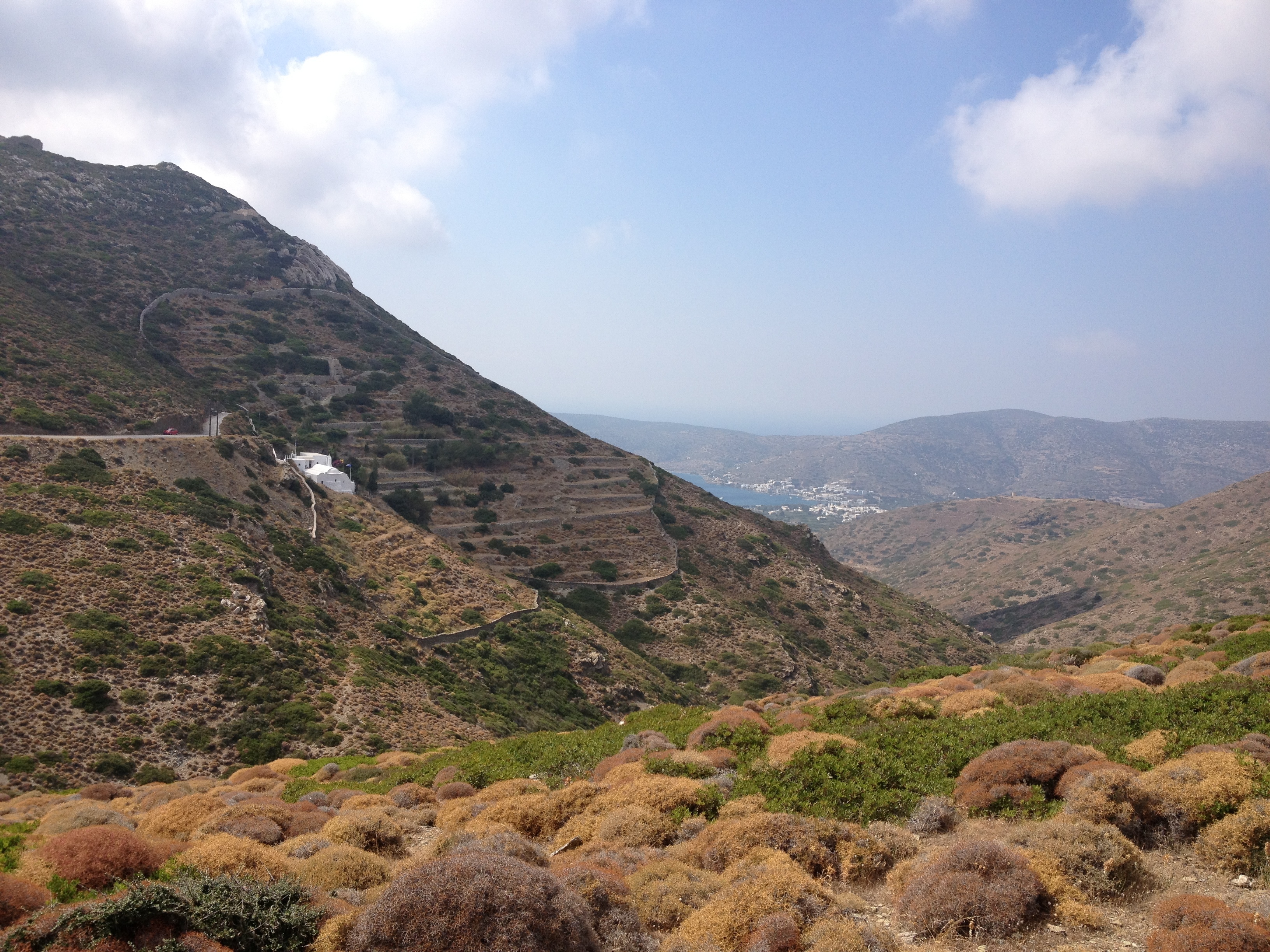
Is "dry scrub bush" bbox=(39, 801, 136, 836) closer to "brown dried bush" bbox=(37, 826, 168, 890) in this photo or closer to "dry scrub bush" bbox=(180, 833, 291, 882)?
"brown dried bush" bbox=(37, 826, 168, 890)

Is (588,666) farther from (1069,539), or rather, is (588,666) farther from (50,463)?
(1069,539)

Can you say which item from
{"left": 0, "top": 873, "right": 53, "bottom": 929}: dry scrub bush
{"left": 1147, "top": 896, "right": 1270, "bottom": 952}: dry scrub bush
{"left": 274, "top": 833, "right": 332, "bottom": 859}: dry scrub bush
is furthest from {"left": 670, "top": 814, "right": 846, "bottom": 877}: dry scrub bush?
{"left": 0, "top": 873, "right": 53, "bottom": 929}: dry scrub bush

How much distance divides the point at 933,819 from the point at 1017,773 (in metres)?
1.45

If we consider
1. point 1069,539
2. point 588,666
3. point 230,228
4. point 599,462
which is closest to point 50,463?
point 588,666

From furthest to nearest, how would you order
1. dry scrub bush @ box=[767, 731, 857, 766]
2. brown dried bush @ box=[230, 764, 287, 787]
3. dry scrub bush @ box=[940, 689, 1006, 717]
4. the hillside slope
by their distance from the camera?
the hillside slope → brown dried bush @ box=[230, 764, 287, 787] → dry scrub bush @ box=[940, 689, 1006, 717] → dry scrub bush @ box=[767, 731, 857, 766]

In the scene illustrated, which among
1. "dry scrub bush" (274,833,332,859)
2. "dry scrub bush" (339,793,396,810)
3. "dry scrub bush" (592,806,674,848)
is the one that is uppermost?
"dry scrub bush" (592,806,674,848)

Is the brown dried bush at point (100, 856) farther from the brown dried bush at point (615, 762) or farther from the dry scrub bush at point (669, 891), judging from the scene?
the brown dried bush at point (615, 762)

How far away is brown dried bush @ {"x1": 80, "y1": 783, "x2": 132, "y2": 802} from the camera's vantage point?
15484 millimetres

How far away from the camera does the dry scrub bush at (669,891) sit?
273 inches

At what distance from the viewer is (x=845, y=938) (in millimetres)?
5801

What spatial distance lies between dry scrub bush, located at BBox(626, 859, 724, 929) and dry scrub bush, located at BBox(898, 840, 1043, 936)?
195 centimetres

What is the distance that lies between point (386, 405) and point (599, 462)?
21.6 meters

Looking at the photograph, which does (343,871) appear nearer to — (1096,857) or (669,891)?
(669,891)

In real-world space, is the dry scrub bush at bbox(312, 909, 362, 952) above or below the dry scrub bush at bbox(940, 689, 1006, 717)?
above
